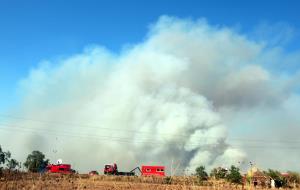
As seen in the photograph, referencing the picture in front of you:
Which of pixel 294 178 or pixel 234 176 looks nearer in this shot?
pixel 294 178

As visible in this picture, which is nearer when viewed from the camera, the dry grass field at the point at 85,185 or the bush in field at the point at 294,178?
the dry grass field at the point at 85,185

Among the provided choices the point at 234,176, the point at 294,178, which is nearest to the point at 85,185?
the point at 234,176

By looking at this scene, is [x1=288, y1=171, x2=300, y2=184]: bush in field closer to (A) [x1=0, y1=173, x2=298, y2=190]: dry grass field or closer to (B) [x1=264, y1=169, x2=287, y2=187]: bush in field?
(B) [x1=264, y1=169, x2=287, y2=187]: bush in field

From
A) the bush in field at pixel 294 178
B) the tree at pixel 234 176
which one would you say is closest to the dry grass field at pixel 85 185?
the tree at pixel 234 176

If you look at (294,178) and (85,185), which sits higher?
(294,178)

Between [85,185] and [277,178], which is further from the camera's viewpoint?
[277,178]

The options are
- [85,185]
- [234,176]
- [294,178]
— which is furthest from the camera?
[234,176]

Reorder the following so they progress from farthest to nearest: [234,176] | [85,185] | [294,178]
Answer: [234,176]
[294,178]
[85,185]

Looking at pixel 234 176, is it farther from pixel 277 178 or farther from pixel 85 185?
pixel 85 185

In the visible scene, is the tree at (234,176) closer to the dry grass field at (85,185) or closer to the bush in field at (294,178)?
the bush in field at (294,178)

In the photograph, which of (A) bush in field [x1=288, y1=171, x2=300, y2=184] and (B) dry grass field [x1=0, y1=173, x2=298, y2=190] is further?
(A) bush in field [x1=288, y1=171, x2=300, y2=184]

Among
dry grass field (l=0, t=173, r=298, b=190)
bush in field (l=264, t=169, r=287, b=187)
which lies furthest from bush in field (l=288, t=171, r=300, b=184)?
dry grass field (l=0, t=173, r=298, b=190)

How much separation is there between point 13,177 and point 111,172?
238ft

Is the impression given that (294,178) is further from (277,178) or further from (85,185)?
(85,185)
